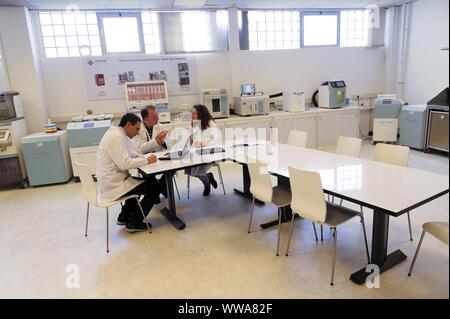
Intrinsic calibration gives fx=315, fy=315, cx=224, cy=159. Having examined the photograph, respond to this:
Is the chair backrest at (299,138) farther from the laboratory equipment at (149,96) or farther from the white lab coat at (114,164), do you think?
the laboratory equipment at (149,96)

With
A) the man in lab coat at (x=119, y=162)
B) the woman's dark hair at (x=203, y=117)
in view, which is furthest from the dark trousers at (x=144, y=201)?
the woman's dark hair at (x=203, y=117)

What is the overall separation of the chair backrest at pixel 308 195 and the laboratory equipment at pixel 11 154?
436 centimetres

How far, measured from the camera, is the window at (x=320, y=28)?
21.6ft

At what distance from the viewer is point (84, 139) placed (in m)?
4.90

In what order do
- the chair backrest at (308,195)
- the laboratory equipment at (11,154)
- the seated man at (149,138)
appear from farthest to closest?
the laboratory equipment at (11,154) < the seated man at (149,138) < the chair backrest at (308,195)

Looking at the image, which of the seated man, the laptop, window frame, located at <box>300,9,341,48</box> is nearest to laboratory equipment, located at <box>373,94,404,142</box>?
window frame, located at <box>300,9,341,48</box>

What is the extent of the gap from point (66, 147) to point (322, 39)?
5491 millimetres

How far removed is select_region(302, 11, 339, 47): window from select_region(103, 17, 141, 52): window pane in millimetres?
3419

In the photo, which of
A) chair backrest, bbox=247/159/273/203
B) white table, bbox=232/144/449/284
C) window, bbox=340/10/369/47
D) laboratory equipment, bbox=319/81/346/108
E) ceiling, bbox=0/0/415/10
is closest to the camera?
white table, bbox=232/144/449/284

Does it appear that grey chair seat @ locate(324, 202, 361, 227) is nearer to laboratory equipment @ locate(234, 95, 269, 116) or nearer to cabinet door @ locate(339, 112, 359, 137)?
laboratory equipment @ locate(234, 95, 269, 116)

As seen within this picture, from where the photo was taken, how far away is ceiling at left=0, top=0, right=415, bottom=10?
4793 millimetres

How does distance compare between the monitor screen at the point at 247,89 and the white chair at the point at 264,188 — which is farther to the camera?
the monitor screen at the point at 247,89

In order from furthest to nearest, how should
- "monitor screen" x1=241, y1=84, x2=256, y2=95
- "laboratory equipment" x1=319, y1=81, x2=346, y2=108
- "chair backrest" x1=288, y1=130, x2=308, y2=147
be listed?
"laboratory equipment" x1=319, y1=81, x2=346, y2=108 → "monitor screen" x1=241, y1=84, x2=256, y2=95 → "chair backrest" x1=288, y1=130, x2=308, y2=147

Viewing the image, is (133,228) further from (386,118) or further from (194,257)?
(386,118)
